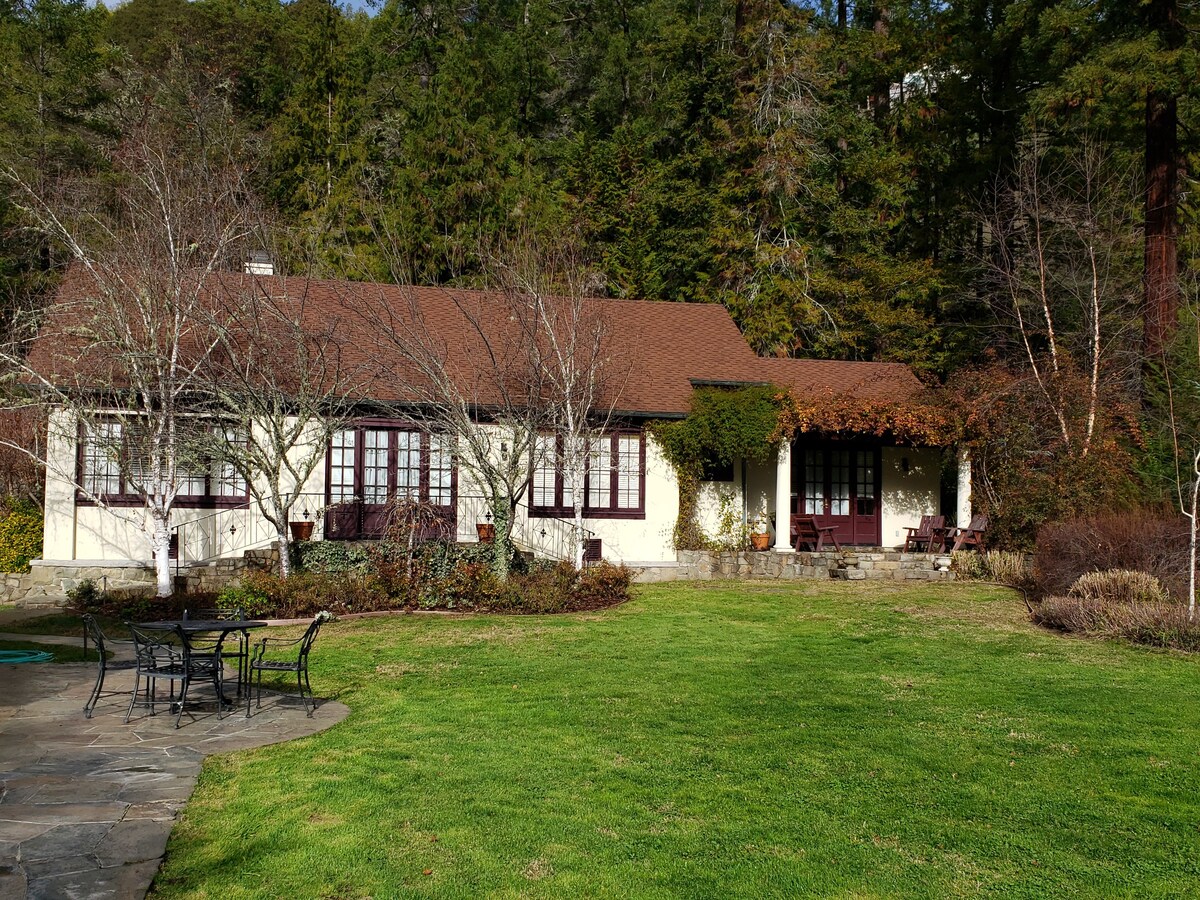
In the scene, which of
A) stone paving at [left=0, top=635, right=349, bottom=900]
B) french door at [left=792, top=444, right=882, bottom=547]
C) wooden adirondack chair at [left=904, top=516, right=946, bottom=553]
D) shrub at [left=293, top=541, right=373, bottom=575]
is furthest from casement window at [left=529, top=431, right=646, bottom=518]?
stone paving at [left=0, top=635, right=349, bottom=900]

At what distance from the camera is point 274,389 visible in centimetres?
1525

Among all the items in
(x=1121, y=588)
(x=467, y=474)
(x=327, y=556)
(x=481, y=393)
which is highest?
(x=481, y=393)

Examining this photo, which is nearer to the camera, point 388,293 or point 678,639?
point 678,639

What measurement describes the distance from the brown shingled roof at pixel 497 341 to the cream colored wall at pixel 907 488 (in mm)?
1606

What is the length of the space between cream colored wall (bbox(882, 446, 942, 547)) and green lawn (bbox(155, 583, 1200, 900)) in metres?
10.6

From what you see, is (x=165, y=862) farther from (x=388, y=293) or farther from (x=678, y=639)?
(x=388, y=293)

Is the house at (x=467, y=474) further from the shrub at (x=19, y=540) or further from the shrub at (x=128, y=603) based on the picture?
the shrub at (x=128, y=603)

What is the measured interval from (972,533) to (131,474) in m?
14.6

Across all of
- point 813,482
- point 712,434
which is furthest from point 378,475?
point 813,482

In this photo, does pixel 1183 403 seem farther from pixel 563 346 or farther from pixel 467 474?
pixel 467 474

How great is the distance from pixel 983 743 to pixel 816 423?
11.8 meters

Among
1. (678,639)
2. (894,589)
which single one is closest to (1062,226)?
(894,589)

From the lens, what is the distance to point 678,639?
1252 centimetres

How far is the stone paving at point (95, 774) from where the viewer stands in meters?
5.13
